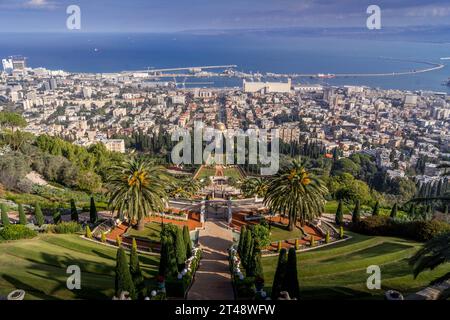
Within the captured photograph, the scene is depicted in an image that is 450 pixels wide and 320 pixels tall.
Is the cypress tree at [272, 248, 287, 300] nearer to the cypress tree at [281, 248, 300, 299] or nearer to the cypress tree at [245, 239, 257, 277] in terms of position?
the cypress tree at [281, 248, 300, 299]

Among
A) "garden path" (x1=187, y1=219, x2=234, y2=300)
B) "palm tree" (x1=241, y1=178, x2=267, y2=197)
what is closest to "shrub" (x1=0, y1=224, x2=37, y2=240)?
"garden path" (x1=187, y1=219, x2=234, y2=300)

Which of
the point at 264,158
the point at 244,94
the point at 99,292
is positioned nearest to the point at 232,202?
the point at 99,292

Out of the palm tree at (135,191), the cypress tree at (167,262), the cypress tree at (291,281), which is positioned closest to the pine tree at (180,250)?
the cypress tree at (167,262)

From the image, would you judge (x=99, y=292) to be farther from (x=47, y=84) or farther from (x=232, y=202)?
(x=47, y=84)

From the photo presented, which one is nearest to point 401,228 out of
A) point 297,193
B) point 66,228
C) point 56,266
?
point 297,193

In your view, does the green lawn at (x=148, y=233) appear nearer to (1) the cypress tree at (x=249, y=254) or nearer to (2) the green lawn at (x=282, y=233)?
(1) the cypress tree at (x=249, y=254)
